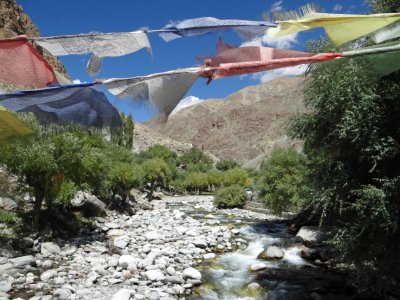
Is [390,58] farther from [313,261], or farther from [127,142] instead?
[127,142]

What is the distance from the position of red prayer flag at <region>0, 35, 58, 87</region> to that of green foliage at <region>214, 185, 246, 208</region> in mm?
38074

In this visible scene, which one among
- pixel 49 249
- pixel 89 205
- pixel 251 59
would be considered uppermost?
pixel 251 59

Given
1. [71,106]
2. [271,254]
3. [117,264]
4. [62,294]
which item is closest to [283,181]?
[271,254]

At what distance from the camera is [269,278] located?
16.1 metres

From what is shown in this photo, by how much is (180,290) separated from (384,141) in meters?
8.86

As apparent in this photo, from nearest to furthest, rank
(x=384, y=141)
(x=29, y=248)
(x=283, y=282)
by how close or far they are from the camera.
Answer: (x=384, y=141), (x=283, y=282), (x=29, y=248)

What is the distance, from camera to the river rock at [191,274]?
15.6 meters

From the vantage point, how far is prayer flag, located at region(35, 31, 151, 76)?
4102mm

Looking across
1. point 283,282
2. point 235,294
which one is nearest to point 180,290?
point 235,294

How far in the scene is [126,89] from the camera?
3.66 m

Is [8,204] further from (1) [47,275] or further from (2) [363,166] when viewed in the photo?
(2) [363,166]

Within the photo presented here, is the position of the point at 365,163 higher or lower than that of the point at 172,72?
lower

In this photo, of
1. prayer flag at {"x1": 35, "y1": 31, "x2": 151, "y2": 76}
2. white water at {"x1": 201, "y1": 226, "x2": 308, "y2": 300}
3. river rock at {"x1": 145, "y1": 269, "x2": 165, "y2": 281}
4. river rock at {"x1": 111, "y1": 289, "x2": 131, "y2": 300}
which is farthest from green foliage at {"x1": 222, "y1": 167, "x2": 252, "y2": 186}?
prayer flag at {"x1": 35, "y1": 31, "x2": 151, "y2": 76}

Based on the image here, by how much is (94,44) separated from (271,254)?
56.1ft
